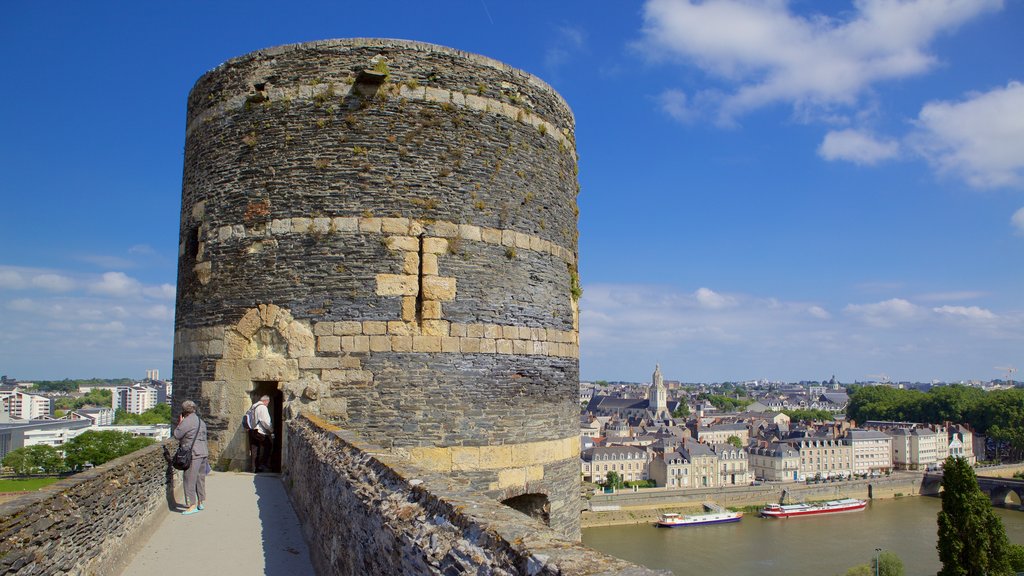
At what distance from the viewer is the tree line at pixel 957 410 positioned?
112288mm

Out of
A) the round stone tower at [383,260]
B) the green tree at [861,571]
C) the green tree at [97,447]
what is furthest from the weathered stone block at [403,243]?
the green tree at [97,447]

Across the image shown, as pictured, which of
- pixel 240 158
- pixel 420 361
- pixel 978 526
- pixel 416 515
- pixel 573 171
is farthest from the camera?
pixel 978 526

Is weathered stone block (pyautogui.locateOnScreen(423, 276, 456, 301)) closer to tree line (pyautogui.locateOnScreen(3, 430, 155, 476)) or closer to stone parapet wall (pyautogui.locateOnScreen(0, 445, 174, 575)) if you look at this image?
stone parapet wall (pyautogui.locateOnScreen(0, 445, 174, 575))

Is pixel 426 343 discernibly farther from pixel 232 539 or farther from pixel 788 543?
pixel 788 543

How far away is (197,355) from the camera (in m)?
9.81

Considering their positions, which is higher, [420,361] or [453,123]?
[453,123]

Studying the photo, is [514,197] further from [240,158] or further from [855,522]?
[855,522]

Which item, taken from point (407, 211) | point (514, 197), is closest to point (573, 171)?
point (514, 197)

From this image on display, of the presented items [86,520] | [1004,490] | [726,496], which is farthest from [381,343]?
[1004,490]

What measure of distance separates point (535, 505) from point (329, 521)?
468 centimetres

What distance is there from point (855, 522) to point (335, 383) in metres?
73.7

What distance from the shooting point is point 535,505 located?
9.92 metres

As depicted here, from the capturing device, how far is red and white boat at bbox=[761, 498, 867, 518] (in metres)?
73.8

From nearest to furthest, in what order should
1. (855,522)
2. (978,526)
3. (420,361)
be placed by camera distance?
(420,361) < (978,526) < (855,522)
